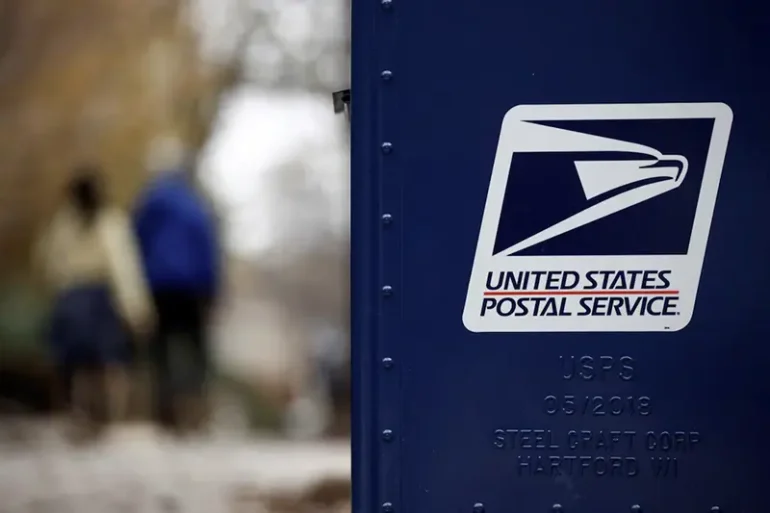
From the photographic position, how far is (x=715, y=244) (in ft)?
7.30

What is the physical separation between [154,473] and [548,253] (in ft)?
13.0

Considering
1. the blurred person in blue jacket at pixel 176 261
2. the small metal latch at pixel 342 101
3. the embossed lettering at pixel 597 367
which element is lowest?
the blurred person in blue jacket at pixel 176 261

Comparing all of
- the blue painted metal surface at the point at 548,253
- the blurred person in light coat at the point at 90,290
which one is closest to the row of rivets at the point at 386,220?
the blue painted metal surface at the point at 548,253

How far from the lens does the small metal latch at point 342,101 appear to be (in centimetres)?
250

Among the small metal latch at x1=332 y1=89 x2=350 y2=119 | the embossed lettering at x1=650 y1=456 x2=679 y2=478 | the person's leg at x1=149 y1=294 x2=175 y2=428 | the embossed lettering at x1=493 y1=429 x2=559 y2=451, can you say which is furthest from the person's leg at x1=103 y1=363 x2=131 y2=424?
the embossed lettering at x1=650 y1=456 x2=679 y2=478

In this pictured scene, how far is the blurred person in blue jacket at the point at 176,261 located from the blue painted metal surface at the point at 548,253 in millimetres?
3975

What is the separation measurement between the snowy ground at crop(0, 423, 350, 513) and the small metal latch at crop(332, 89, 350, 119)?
2940mm

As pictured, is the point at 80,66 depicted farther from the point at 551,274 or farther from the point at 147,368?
the point at 551,274

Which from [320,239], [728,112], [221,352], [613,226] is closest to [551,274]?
[613,226]

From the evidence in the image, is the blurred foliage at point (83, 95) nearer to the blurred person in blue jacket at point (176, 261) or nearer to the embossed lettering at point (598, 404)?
the blurred person in blue jacket at point (176, 261)

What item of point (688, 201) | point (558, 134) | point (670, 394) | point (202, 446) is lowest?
point (202, 446)

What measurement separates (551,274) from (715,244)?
36cm

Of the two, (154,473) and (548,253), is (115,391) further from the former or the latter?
(548,253)

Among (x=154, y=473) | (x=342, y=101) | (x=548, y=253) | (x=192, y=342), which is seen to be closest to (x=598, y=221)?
(x=548, y=253)
